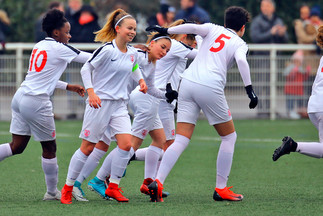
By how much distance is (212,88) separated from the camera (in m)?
7.60

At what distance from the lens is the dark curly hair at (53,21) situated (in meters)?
7.54

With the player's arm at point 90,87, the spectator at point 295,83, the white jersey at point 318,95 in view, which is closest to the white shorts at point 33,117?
the player's arm at point 90,87

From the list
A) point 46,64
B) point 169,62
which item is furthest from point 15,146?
point 169,62

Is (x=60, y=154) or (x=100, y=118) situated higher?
(x=100, y=118)

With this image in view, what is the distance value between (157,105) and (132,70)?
810mm

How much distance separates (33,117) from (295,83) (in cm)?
1122

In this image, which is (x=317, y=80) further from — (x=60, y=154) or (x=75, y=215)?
(x=60, y=154)

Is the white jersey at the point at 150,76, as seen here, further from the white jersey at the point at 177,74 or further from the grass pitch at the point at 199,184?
the grass pitch at the point at 199,184

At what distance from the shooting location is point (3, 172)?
9.70m

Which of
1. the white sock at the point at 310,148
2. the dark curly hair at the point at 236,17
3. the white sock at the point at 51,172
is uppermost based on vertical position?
the dark curly hair at the point at 236,17

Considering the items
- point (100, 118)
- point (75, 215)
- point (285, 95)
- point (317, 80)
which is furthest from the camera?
point (285, 95)

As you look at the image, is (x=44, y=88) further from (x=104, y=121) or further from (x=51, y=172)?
(x=51, y=172)

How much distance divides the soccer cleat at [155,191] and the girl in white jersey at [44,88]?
932 mm

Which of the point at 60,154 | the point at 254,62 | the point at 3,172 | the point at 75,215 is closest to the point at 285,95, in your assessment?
the point at 254,62
